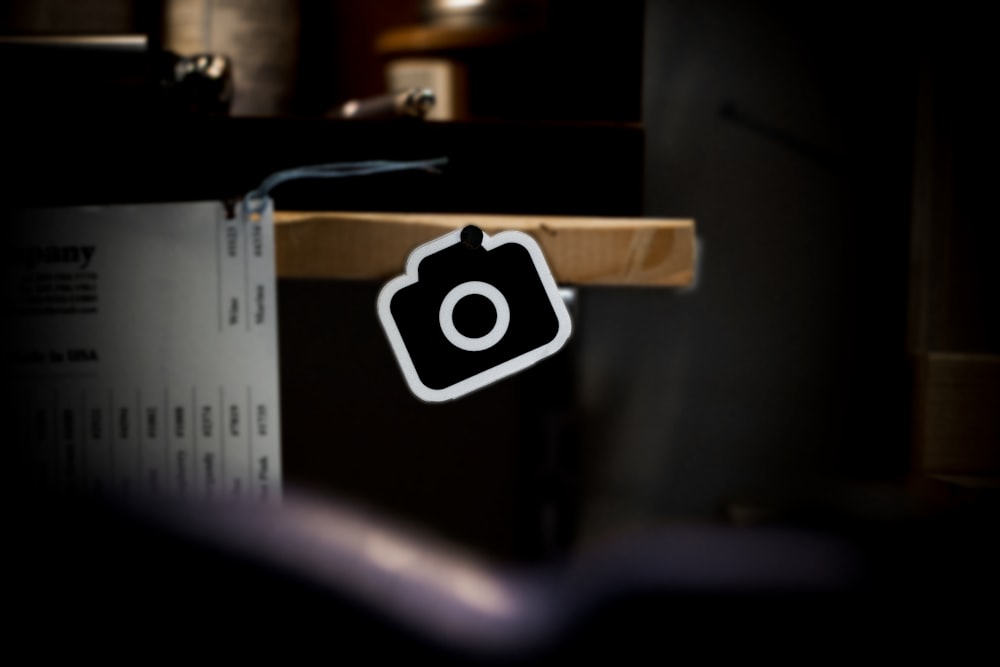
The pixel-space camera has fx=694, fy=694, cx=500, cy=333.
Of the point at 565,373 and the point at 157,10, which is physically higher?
the point at 157,10

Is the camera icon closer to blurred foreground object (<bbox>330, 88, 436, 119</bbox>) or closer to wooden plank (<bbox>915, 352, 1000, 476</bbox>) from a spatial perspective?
blurred foreground object (<bbox>330, 88, 436, 119</bbox>)

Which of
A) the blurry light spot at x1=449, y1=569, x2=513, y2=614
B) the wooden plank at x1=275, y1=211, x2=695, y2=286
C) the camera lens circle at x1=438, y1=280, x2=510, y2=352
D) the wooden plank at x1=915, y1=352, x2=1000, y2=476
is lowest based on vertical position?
the blurry light spot at x1=449, y1=569, x2=513, y2=614

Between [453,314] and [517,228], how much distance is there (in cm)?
6

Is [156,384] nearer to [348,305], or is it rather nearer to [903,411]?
[348,305]

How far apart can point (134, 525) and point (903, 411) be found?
464 mm

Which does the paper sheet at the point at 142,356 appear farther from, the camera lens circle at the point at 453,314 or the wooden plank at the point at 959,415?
the wooden plank at the point at 959,415

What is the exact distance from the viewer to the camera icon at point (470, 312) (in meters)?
0.27

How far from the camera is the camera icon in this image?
266 mm

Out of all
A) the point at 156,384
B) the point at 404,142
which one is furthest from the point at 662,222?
the point at 156,384

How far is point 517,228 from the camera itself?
1.00 ft

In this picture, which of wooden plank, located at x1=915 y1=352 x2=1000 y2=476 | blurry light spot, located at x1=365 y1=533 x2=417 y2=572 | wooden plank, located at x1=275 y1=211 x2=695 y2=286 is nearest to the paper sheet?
wooden plank, located at x1=275 y1=211 x2=695 y2=286

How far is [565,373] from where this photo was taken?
1.65 ft

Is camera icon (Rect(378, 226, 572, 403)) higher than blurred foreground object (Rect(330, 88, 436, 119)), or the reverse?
blurred foreground object (Rect(330, 88, 436, 119))

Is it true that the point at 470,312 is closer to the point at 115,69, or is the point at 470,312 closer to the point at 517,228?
the point at 517,228
